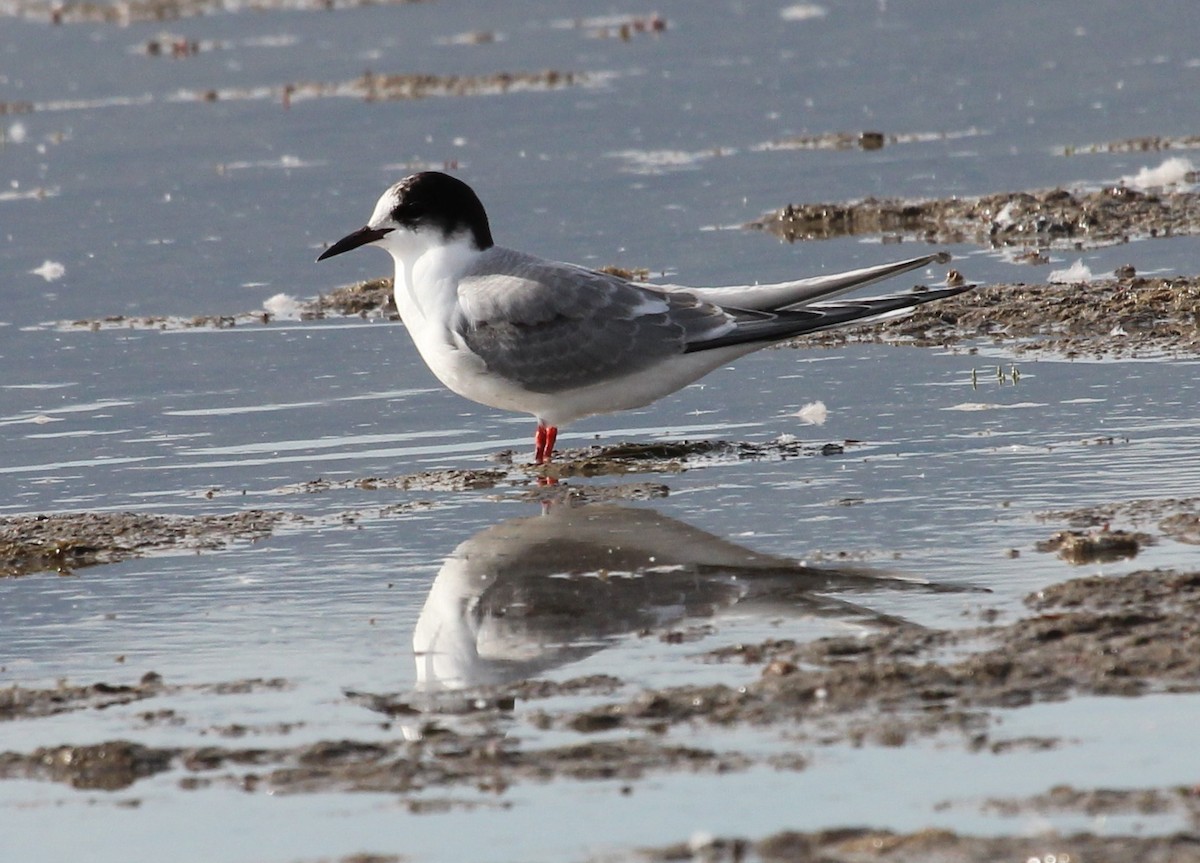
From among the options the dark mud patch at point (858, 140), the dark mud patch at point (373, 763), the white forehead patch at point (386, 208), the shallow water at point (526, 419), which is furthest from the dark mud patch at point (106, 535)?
the dark mud patch at point (858, 140)

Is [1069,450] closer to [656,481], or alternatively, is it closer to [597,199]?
[656,481]

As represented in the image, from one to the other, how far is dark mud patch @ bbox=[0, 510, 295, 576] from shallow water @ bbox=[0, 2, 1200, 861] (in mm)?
165

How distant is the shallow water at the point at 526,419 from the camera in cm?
471

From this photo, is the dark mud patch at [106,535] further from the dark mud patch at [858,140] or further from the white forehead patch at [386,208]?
the dark mud patch at [858,140]

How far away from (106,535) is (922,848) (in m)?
4.12

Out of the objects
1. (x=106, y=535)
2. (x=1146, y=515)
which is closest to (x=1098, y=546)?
(x=1146, y=515)

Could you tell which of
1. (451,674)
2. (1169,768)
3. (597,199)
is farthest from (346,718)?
(597,199)

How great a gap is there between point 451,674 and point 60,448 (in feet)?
13.2

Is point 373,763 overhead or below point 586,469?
below

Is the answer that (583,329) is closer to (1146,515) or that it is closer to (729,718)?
(1146,515)

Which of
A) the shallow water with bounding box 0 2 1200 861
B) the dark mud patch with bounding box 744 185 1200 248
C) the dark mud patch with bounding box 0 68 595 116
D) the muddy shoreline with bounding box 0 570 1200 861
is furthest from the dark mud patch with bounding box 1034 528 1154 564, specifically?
the dark mud patch with bounding box 0 68 595 116

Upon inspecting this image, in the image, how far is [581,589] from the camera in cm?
643

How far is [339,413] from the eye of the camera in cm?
955

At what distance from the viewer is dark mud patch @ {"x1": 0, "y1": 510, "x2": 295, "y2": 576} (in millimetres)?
7250
